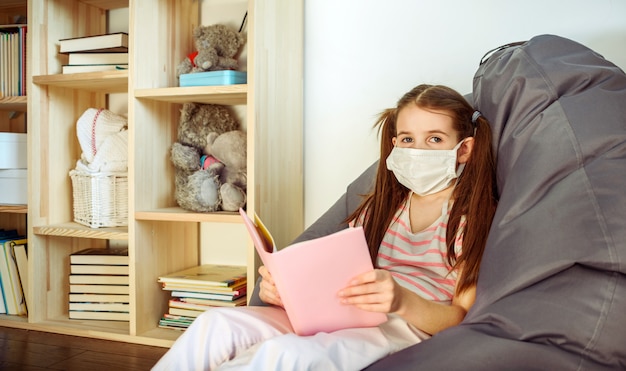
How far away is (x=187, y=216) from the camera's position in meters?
1.80

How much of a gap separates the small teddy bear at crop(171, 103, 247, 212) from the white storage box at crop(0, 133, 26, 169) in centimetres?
66

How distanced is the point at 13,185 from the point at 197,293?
88 centimetres

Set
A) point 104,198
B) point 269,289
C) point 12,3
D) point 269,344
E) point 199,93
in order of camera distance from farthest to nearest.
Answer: point 12,3
point 104,198
point 199,93
point 269,289
point 269,344

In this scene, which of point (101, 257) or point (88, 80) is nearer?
point (88, 80)

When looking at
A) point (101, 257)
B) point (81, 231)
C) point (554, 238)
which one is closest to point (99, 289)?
point (101, 257)

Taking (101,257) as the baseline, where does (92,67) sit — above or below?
above

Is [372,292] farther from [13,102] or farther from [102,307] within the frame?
[13,102]

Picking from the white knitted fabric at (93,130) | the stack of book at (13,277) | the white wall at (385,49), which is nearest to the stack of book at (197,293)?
the white wall at (385,49)

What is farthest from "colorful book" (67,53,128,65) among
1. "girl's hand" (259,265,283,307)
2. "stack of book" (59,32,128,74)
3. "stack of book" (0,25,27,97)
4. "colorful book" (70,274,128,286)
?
"girl's hand" (259,265,283,307)

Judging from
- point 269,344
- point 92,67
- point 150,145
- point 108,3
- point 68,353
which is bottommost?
point 68,353

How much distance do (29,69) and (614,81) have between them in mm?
1843

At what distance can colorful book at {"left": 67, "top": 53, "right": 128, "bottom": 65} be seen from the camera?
6.68 ft

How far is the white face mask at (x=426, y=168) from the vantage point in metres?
Answer: 1.26

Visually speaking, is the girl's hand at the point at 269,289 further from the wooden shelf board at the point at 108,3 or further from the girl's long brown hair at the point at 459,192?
the wooden shelf board at the point at 108,3
